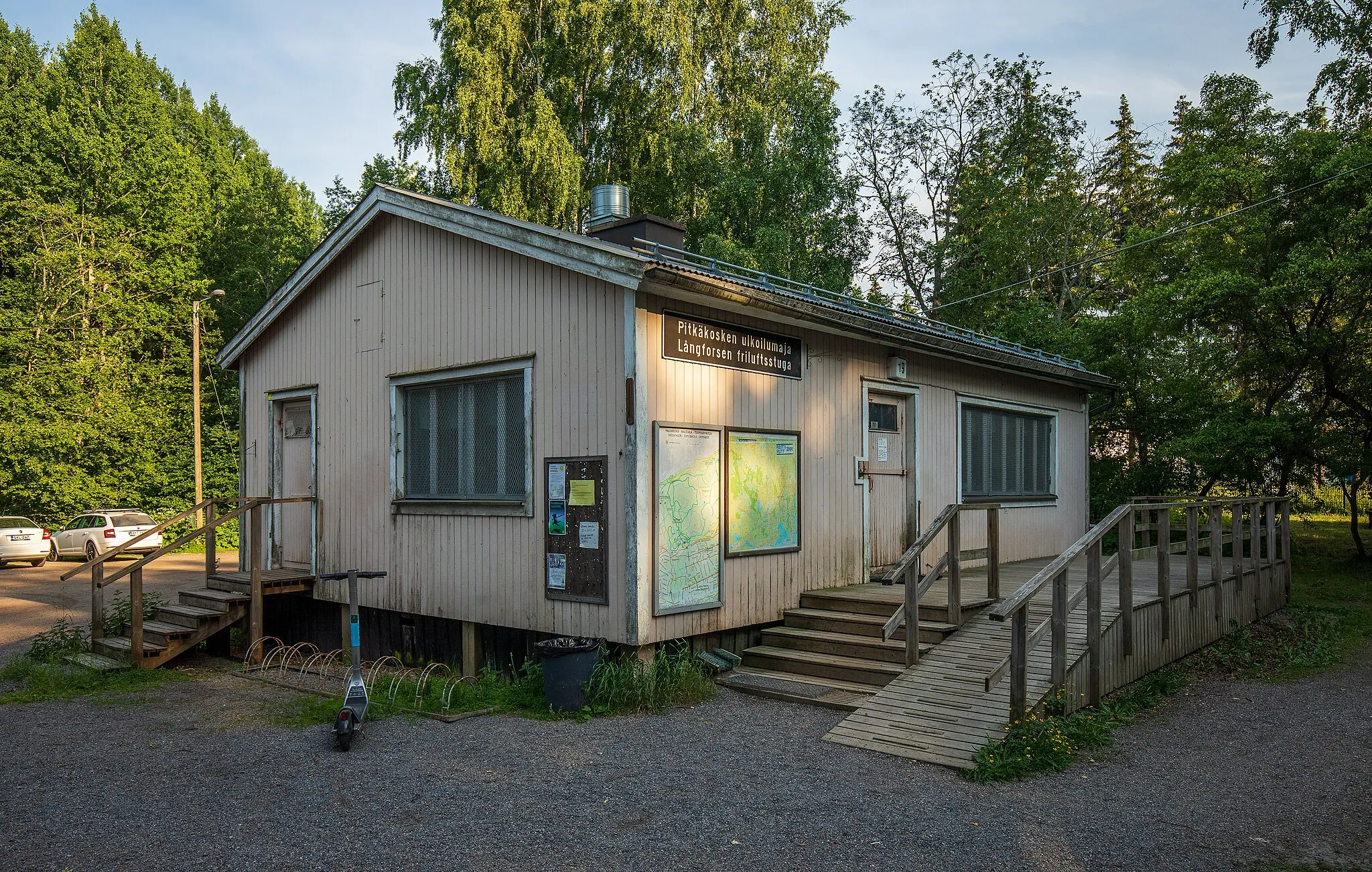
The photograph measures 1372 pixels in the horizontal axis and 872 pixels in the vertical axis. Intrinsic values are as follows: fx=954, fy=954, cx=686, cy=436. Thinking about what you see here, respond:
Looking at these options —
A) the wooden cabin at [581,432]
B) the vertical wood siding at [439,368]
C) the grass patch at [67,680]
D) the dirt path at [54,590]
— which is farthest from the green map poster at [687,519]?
the dirt path at [54,590]

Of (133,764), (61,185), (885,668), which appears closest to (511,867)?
(133,764)

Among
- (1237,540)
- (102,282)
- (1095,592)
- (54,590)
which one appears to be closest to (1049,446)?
(1237,540)

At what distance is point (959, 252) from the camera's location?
1127 inches

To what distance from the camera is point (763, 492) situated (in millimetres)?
8703

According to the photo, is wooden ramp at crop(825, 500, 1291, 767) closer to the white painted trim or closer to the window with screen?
the white painted trim

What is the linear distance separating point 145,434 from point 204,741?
23570 mm

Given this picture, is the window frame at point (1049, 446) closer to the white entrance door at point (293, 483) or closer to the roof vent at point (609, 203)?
the roof vent at point (609, 203)

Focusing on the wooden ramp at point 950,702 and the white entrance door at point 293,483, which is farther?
the white entrance door at point 293,483

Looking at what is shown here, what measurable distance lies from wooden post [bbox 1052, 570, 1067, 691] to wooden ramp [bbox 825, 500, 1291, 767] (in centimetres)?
2

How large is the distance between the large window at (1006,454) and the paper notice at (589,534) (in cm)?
552

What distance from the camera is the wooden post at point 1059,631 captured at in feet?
21.6

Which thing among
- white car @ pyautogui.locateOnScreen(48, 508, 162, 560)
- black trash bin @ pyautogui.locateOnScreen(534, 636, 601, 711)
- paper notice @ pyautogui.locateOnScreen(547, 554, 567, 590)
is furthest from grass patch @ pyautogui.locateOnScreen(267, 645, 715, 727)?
white car @ pyautogui.locateOnScreen(48, 508, 162, 560)

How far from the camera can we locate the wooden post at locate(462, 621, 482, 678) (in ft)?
29.6

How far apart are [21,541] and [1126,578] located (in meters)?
23.6
